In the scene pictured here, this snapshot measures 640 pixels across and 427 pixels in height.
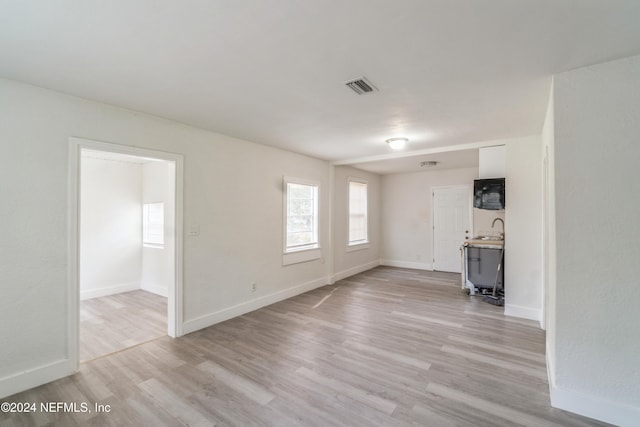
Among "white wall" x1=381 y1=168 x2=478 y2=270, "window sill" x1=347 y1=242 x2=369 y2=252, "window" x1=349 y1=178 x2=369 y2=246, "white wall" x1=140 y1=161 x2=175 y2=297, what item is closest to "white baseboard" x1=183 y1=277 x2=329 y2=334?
"window sill" x1=347 y1=242 x2=369 y2=252

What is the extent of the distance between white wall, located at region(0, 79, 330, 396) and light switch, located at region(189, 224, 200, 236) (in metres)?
0.06

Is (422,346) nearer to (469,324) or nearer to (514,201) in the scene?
(469,324)

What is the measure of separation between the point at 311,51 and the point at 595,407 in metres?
3.17

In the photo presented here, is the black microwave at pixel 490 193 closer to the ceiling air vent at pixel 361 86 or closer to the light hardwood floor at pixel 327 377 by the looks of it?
the light hardwood floor at pixel 327 377

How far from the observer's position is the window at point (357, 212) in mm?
6809

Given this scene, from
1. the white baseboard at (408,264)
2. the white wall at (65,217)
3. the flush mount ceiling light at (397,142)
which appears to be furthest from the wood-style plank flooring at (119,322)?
the white baseboard at (408,264)

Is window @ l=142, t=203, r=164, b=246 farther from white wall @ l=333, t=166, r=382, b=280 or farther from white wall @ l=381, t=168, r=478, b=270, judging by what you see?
white wall @ l=381, t=168, r=478, b=270

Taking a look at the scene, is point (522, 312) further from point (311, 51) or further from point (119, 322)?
point (119, 322)

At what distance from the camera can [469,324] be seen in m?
3.77

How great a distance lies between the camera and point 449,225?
6973mm

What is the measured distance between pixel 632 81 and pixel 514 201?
2.25m

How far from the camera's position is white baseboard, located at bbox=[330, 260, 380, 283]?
614 centimetres

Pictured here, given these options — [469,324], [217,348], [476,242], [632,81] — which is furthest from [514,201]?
[217,348]

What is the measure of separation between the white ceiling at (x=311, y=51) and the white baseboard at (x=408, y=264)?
4794mm
